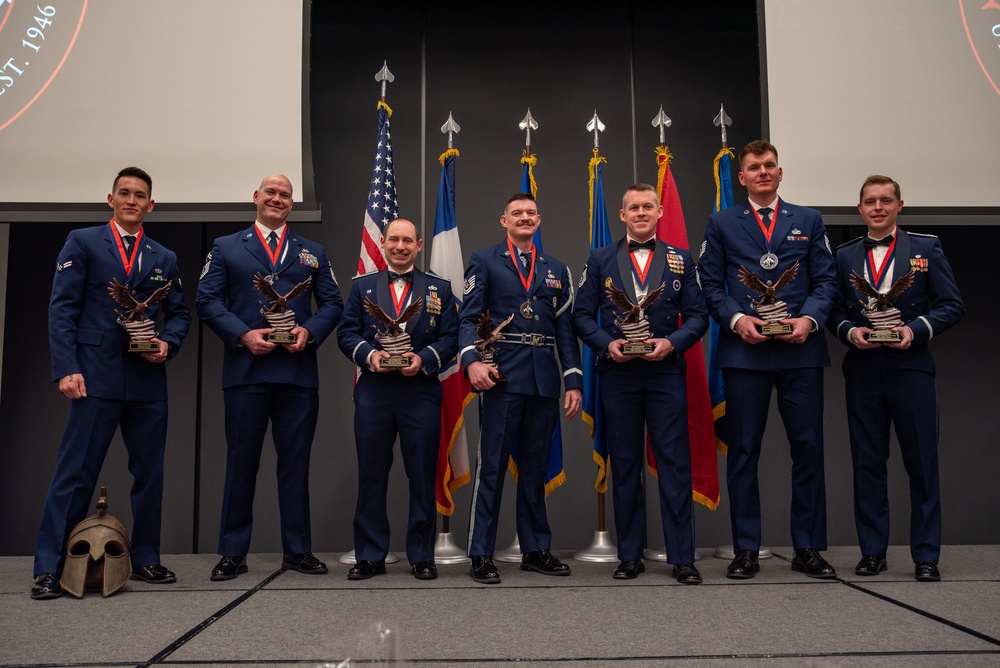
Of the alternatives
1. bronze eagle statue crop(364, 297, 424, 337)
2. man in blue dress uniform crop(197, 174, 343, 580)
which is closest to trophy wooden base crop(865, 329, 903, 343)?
bronze eagle statue crop(364, 297, 424, 337)

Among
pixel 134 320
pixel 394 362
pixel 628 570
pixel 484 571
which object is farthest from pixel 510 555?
pixel 134 320

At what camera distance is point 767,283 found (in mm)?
3488

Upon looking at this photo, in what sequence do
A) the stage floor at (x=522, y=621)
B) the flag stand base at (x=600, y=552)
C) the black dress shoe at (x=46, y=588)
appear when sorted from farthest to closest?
the flag stand base at (x=600, y=552)
the black dress shoe at (x=46, y=588)
the stage floor at (x=522, y=621)

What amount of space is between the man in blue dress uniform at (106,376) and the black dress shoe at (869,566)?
2.98 meters

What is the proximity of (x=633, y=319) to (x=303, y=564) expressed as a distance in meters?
1.87

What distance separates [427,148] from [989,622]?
13.4 ft

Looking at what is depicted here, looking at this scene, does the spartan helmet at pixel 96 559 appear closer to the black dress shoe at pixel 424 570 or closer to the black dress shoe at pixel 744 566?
the black dress shoe at pixel 424 570

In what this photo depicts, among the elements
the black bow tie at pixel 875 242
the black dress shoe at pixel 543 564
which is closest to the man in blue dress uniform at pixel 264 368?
the black dress shoe at pixel 543 564

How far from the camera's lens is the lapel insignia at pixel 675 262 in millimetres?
3605

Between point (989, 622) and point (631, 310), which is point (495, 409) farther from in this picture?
point (989, 622)

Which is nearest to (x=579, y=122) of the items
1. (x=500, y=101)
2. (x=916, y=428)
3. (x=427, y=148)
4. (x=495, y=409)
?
(x=500, y=101)

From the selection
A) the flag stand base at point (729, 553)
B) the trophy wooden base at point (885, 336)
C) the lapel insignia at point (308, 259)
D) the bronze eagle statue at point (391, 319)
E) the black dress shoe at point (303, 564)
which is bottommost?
the flag stand base at point (729, 553)

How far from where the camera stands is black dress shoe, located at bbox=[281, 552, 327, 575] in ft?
12.0

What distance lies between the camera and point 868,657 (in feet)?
7.15
